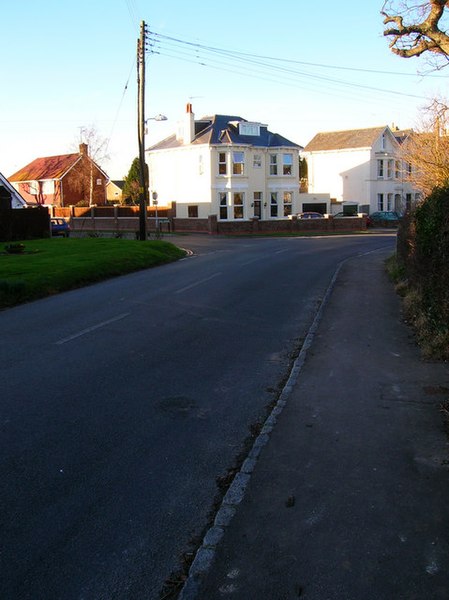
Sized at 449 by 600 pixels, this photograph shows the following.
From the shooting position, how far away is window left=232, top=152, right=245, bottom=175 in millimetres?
53469

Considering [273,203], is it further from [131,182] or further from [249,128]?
[131,182]

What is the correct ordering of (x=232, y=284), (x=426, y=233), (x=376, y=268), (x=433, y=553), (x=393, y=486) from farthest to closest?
1. (x=376, y=268)
2. (x=232, y=284)
3. (x=426, y=233)
4. (x=393, y=486)
5. (x=433, y=553)

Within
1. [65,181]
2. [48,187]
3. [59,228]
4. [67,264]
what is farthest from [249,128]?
[67,264]

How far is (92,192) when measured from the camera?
71.9 m

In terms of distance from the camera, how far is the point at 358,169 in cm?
6366

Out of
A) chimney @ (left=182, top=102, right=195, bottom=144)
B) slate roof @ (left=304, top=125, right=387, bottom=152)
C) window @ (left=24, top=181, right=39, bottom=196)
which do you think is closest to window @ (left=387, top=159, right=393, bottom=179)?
slate roof @ (left=304, top=125, right=387, bottom=152)

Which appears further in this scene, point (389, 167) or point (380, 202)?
point (380, 202)

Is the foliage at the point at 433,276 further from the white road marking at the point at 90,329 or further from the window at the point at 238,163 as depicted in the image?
the window at the point at 238,163

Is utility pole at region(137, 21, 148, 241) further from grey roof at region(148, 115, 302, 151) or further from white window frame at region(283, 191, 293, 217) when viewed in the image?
white window frame at region(283, 191, 293, 217)

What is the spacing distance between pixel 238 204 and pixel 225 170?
3.21m

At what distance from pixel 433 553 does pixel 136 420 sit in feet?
10.9

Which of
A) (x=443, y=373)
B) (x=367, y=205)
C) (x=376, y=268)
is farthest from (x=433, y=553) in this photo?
(x=367, y=205)

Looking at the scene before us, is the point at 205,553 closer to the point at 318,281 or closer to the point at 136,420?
the point at 136,420

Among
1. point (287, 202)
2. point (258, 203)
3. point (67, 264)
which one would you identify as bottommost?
point (67, 264)
